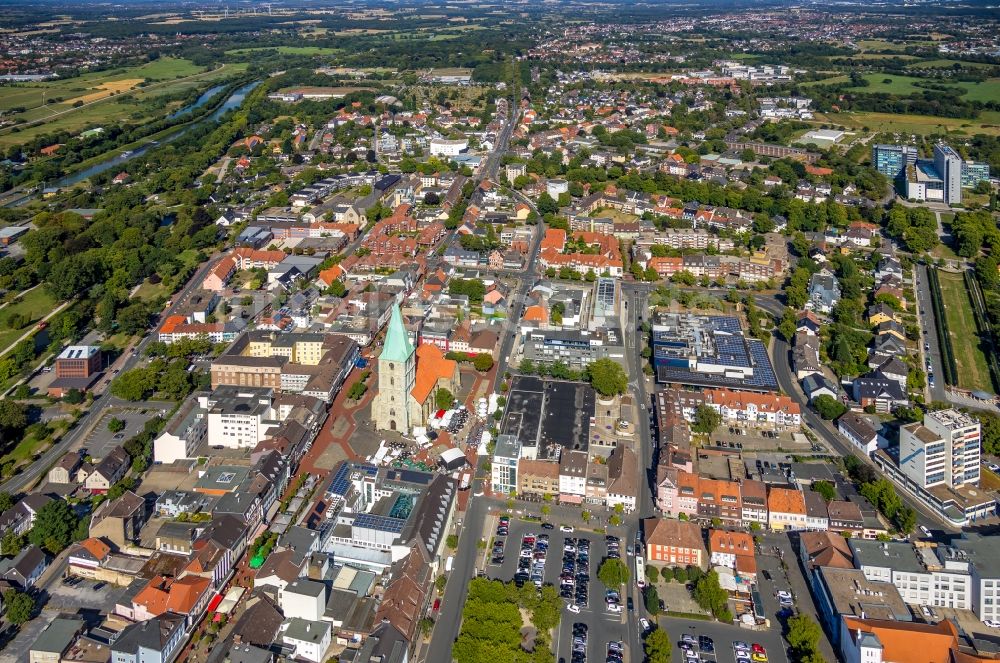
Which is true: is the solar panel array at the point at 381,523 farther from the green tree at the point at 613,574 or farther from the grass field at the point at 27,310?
the grass field at the point at 27,310

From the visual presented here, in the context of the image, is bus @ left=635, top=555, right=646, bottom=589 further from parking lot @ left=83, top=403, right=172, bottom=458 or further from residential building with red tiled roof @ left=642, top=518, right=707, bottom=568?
parking lot @ left=83, top=403, right=172, bottom=458

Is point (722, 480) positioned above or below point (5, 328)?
above

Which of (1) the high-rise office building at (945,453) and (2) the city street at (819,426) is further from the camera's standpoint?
(1) the high-rise office building at (945,453)

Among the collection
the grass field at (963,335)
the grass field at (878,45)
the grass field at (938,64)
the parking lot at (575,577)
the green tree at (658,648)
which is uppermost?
the grass field at (878,45)

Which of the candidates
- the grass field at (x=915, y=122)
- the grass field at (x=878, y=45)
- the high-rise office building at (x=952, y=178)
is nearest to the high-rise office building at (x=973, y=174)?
the high-rise office building at (x=952, y=178)

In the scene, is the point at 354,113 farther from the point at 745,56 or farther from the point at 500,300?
the point at 745,56

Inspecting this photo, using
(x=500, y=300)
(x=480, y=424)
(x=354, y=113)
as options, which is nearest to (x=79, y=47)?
(x=354, y=113)
